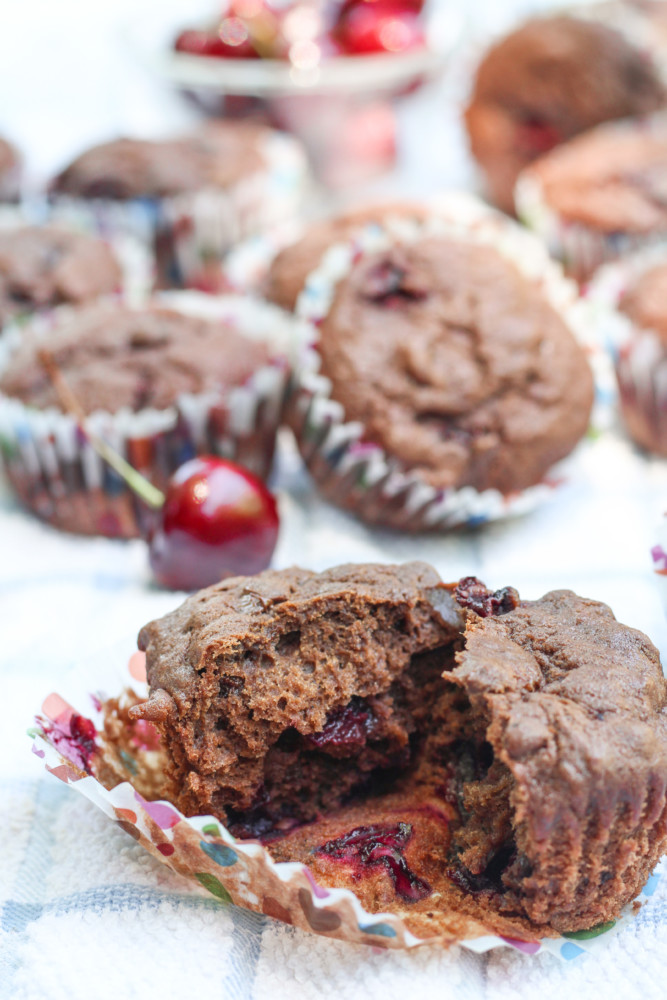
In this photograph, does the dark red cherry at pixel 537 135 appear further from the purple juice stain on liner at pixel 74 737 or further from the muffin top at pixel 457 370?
the purple juice stain on liner at pixel 74 737

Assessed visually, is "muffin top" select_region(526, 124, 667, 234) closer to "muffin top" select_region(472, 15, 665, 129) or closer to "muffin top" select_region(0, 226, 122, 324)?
"muffin top" select_region(472, 15, 665, 129)

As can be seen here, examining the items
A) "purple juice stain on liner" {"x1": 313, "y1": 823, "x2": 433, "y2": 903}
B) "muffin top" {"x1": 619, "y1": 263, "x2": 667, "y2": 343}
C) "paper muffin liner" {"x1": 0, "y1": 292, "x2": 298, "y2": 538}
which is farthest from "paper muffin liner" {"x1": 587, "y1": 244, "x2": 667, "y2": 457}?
"purple juice stain on liner" {"x1": 313, "y1": 823, "x2": 433, "y2": 903}

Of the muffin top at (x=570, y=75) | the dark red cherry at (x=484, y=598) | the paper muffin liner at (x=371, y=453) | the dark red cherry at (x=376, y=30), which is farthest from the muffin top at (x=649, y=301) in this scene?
the dark red cherry at (x=376, y=30)

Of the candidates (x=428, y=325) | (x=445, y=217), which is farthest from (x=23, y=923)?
(x=445, y=217)

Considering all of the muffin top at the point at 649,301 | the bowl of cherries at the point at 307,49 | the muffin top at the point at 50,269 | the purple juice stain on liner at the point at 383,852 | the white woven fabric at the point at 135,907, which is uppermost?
the bowl of cherries at the point at 307,49

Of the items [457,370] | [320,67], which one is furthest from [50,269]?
[320,67]

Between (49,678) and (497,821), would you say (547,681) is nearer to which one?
(497,821)

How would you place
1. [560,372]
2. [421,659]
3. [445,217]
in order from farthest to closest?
[445,217]
[560,372]
[421,659]
